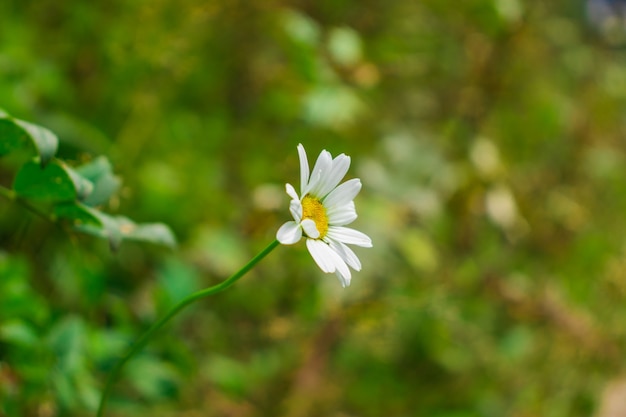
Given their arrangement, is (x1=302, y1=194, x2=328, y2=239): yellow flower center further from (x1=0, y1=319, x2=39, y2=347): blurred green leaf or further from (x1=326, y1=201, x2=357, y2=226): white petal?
(x1=0, y1=319, x2=39, y2=347): blurred green leaf

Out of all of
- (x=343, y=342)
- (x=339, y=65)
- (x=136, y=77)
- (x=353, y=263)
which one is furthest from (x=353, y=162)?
(x=353, y=263)

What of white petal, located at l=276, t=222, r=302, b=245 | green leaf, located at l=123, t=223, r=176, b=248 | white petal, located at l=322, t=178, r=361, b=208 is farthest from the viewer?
green leaf, located at l=123, t=223, r=176, b=248

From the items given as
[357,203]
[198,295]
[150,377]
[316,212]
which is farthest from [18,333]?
[357,203]

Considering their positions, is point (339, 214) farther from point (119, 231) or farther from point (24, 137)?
point (24, 137)

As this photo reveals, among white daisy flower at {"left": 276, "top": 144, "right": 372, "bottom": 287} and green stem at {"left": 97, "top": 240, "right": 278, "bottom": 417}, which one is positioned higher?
white daisy flower at {"left": 276, "top": 144, "right": 372, "bottom": 287}

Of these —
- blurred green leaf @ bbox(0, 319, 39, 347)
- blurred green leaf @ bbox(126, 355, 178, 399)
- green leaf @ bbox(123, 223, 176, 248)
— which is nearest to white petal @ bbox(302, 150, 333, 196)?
green leaf @ bbox(123, 223, 176, 248)

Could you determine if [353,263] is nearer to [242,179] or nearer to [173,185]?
[173,185]
